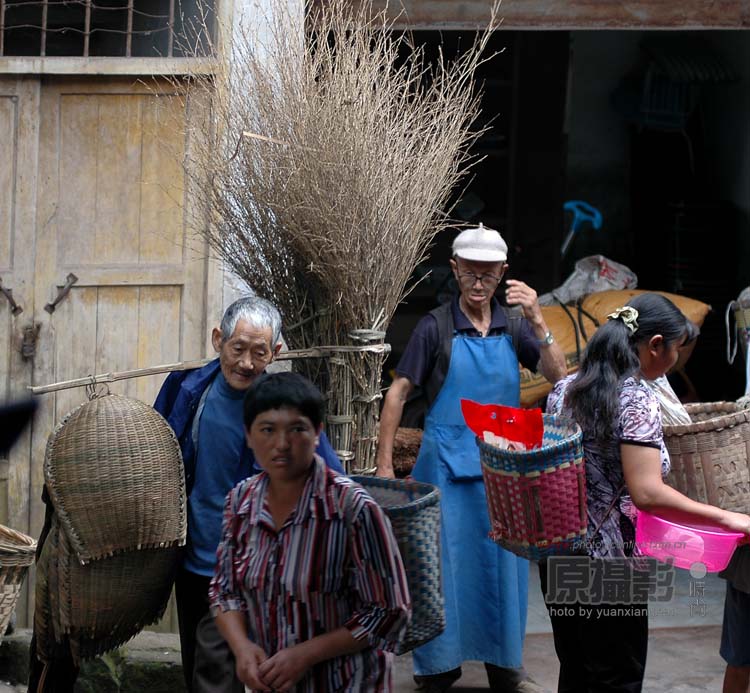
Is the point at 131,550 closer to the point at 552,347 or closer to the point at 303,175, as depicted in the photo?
the point at 303,175

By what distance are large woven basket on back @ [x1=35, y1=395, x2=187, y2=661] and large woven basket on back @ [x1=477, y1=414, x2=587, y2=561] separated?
89 cm

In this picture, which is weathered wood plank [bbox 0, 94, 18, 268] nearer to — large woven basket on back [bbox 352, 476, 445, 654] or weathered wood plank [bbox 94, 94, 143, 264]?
weathered wood plank [bbox 94, 94, 143, 264]

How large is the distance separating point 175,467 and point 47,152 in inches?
76.5

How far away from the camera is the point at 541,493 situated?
3.04 metres

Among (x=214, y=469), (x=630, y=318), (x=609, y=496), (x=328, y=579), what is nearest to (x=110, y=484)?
(x=214, y=469)

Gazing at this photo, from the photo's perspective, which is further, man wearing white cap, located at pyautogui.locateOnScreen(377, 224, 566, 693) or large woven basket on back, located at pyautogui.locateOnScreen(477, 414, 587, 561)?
man wearing white cap, located at pyautogui.locateOnScreen(377, 224, 566, 693)

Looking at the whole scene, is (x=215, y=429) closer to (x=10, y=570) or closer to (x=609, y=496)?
(x=10, y=570)

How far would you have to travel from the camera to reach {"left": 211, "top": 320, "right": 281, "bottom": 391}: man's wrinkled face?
325 centimetres

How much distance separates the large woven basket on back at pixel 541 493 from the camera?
9.92 ft

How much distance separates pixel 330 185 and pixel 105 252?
4.69ft

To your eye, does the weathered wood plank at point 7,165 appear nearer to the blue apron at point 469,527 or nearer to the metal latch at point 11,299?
the metal latch at point 11,299

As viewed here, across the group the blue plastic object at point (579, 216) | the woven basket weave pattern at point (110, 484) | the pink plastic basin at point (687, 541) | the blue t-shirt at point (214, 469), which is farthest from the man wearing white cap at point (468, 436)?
the blue plastic object at point (579, 216)

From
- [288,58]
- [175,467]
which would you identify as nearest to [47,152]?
[288,58]

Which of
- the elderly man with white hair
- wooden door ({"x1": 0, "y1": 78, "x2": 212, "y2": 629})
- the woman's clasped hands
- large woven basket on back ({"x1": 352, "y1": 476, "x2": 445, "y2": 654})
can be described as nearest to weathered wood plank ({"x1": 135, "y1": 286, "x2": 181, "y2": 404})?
wooden door ({"x1": 0, "y1": 78, "x2": 212, "y2": 629})
